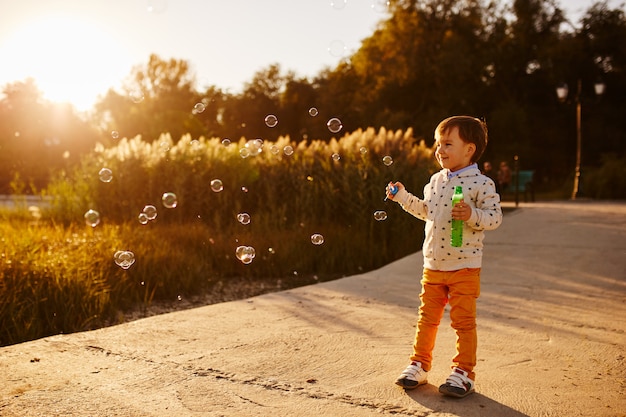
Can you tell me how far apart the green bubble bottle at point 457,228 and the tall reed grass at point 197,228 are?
3456 millimetres

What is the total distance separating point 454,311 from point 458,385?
0.38 m

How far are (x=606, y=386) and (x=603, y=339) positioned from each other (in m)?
1.07

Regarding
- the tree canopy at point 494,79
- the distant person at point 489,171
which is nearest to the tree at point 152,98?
the tree canopy at point 494,79

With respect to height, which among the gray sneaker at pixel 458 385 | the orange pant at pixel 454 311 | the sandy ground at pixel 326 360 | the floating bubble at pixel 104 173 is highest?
the floating bubble at pixel 104 173

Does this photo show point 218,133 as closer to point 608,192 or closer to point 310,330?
point 608,192

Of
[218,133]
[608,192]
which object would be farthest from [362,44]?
[608,192]

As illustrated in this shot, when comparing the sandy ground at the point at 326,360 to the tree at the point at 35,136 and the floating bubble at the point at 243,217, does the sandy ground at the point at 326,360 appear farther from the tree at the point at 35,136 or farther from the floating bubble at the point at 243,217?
the tree at the point at 35,136

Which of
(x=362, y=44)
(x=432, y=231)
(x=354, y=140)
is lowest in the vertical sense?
(x=432, y=231)

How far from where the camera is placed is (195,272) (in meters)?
7.29

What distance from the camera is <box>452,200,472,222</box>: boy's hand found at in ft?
10.5

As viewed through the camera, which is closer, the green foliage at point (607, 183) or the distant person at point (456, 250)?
the distant person at point (456, 250)

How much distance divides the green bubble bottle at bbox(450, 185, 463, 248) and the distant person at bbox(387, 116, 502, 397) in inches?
1.9

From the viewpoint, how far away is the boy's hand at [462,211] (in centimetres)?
319

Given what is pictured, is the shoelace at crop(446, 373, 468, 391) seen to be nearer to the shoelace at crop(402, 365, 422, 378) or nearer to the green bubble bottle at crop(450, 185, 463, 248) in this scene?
the shoelace at crop(402, 365, 422, 378)
